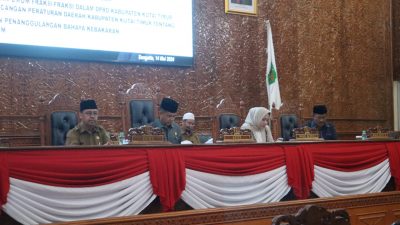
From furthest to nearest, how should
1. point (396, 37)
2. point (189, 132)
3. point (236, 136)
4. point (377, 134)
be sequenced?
point (396, 37), point (189, 132), point (377, 134), point (236, 136)

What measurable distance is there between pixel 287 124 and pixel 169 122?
1.80m

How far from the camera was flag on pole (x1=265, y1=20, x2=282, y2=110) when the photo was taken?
6.69 metres

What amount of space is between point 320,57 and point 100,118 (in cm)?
362

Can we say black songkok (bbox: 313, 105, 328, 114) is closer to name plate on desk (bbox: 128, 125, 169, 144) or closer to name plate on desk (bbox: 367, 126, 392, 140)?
name plate on desk (bbox: 367, 126, 392, 140)

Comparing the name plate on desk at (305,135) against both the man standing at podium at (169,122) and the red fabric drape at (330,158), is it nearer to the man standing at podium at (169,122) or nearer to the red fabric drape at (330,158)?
the red fabric drape at (330,158)

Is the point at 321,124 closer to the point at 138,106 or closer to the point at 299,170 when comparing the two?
the point at 138,106

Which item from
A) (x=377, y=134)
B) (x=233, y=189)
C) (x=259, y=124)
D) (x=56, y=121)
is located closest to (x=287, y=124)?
(x=259, y=124)

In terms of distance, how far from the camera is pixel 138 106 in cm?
525

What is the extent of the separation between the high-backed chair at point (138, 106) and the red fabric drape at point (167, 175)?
2172 mm

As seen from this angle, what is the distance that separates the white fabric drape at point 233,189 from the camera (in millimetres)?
3172

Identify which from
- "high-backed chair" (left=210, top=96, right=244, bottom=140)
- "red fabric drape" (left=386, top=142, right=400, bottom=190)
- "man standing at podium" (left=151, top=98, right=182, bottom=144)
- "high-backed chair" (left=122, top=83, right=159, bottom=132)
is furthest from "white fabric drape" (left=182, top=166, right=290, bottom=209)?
"high-backed chair" (left=122, top=83, right=159, bottom=132)

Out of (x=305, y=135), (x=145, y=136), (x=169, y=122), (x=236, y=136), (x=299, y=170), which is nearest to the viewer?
(x=145, y=136)

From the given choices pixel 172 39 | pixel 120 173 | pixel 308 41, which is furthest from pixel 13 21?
pixel 308 41

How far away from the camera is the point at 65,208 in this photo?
8.87 ft
